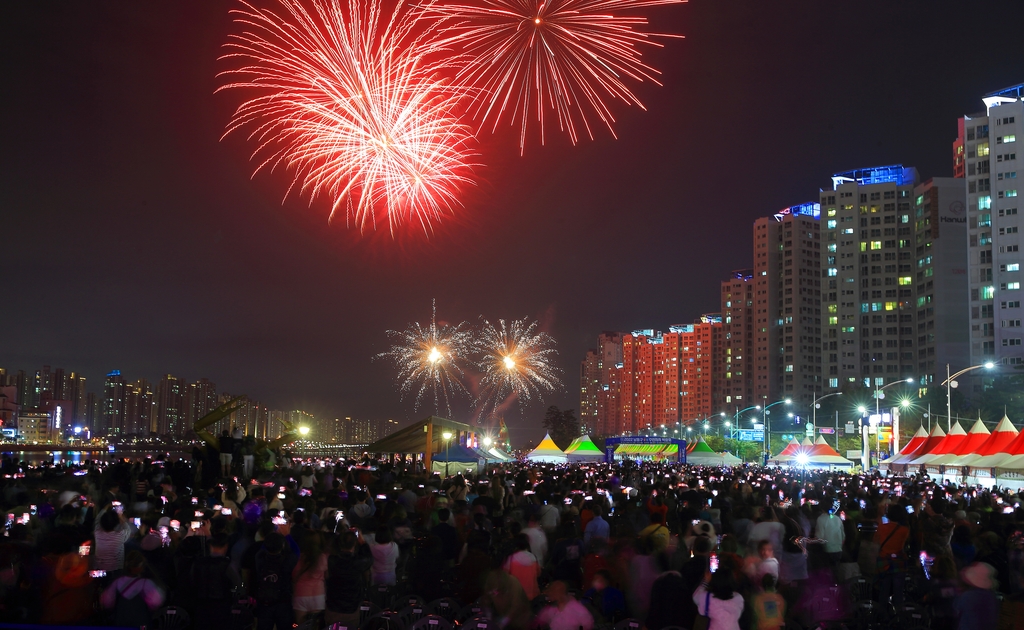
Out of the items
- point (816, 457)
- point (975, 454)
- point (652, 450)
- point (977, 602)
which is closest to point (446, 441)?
point (975, 454)

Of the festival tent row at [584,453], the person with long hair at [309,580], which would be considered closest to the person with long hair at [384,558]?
the person with long hair at [309,580]

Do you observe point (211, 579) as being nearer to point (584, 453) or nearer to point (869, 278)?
point (584, 453)

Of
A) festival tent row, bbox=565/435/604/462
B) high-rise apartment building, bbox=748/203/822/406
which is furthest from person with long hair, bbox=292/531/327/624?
high-rise apartment building, bbox=748/203/822/406

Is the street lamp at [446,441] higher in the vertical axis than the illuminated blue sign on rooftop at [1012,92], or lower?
lower

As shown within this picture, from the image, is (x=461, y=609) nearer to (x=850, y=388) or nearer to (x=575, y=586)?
(x=575, y=586)

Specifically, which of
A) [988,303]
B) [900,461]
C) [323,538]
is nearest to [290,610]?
[323,538]

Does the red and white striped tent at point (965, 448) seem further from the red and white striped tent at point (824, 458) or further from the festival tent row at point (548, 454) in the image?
the festival tent row at point (548, 454)
